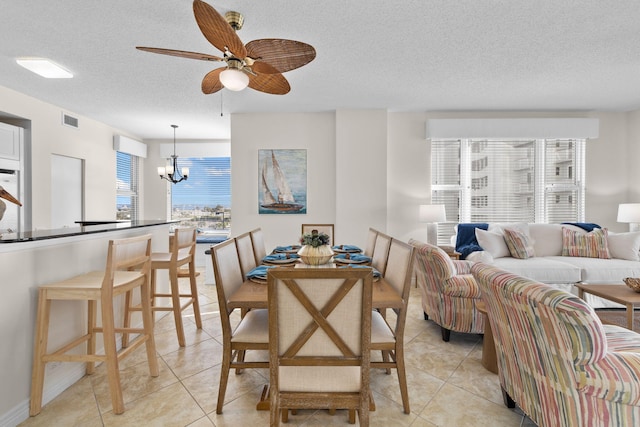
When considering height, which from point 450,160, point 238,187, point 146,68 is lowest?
point 238,187

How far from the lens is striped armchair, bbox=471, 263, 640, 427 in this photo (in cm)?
120

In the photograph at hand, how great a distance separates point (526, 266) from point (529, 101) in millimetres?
2144

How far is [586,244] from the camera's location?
378cm

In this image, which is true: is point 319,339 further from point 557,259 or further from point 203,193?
point 203,193

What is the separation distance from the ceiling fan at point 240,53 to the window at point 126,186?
4333 millimetres

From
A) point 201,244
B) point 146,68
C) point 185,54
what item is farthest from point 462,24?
point 201,244

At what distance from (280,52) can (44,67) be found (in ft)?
8.49

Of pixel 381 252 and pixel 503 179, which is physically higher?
pixel 503 179

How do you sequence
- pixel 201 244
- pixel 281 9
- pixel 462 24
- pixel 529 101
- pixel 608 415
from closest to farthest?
1. pixel 608 415
2. pixel 281 9
3. pixel 462 24
4. pixel 529 101
5. pixel 201 244

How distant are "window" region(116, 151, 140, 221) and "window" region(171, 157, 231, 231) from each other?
26.2 inches

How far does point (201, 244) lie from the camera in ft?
18.9

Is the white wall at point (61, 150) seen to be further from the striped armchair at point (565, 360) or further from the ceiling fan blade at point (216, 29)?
the striped armchair at point (565, 360)

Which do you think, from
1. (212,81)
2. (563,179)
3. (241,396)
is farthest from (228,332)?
(563,179)

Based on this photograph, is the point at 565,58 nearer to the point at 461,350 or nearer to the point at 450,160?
the point at 450,160
